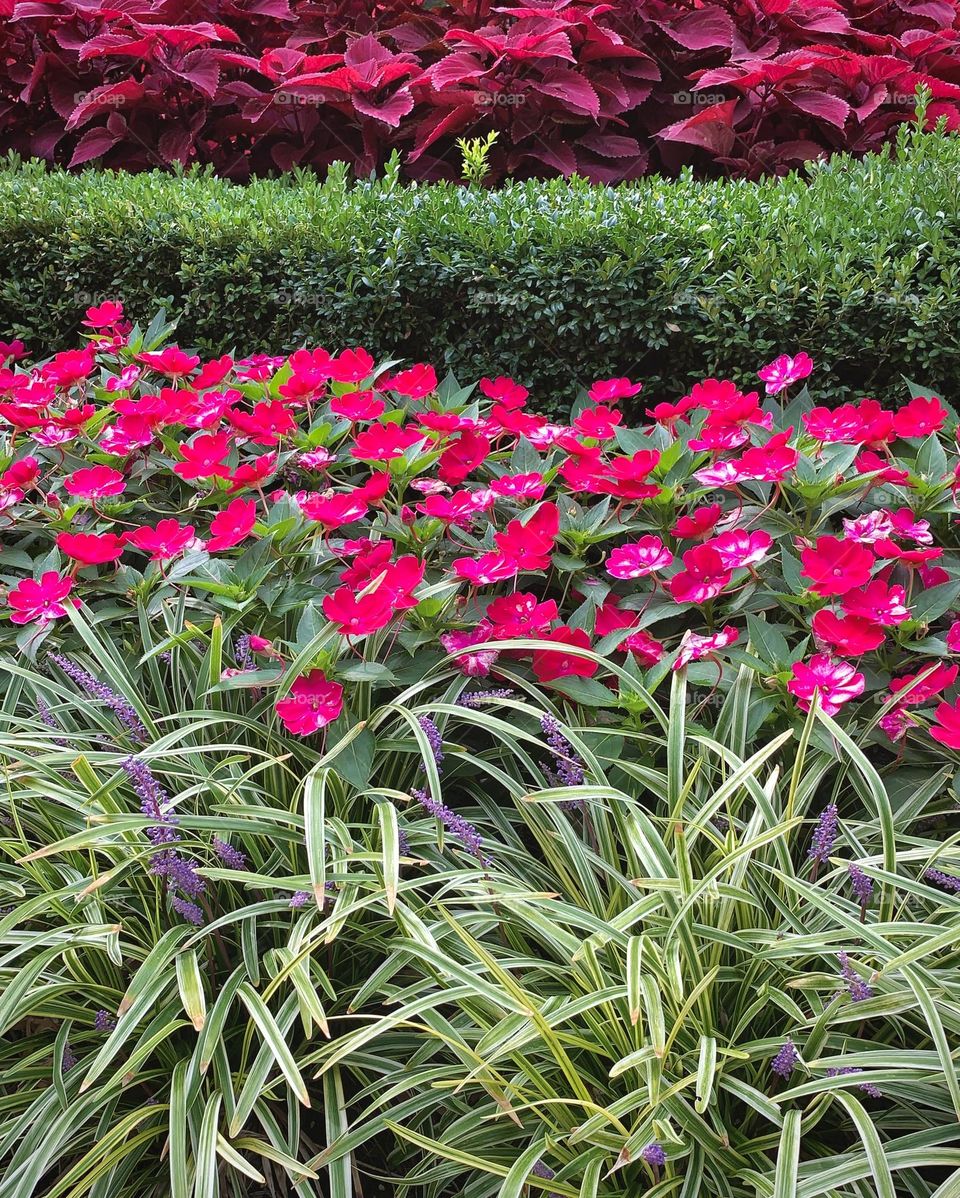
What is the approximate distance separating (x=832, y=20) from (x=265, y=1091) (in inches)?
158

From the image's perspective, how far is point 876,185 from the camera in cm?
271

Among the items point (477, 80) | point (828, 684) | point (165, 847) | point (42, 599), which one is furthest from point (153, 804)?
point (477, 80)

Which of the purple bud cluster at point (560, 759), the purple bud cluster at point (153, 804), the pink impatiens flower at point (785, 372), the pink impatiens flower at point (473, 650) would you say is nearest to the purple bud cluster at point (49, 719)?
the purple bud cluster at point (153, 804)

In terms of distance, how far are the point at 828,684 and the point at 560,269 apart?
152 centimetres

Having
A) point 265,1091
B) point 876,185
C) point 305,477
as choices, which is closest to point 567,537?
point 305,477

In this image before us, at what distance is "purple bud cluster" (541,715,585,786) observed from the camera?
137cm

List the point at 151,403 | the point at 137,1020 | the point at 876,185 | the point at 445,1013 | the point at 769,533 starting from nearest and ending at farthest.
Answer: the point at 137,1020, the point at 445,1013, the point at 769,533, the point at 151,403, the point at 876,185

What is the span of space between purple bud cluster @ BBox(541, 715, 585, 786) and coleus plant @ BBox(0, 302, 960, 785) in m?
0.13

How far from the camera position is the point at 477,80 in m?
3.53

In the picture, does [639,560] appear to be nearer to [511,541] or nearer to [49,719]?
[511,541]

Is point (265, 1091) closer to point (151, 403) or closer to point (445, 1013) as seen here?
point (445, 1013)

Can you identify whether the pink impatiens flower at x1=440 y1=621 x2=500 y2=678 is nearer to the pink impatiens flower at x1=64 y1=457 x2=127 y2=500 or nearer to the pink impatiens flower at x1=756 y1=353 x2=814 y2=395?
the pink impatiens flower at x1=64 y1=457 x2=127 y2=500

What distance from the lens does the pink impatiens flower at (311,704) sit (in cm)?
144

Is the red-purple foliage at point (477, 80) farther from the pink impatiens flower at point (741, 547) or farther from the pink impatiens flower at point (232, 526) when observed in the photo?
the pink impatiens flower at point (741, 547)
